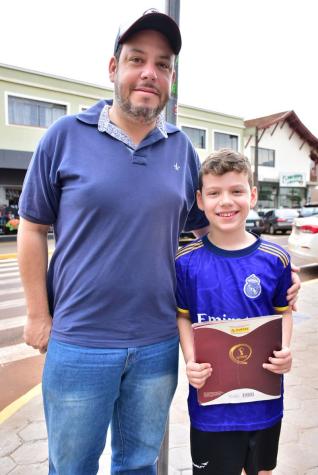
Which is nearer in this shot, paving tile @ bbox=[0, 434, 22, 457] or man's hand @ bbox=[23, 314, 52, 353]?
man's hand @ bbox=[23, 314, 52, 353]

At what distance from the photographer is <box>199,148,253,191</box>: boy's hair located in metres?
1.59

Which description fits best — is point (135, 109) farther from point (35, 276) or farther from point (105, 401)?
point (105, 401)

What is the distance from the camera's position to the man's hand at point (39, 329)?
1538 millimetres

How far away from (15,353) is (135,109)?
3.63 meters

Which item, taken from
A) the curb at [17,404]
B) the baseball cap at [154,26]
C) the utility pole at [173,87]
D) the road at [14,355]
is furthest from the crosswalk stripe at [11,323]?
the baseball cap at [154,26]

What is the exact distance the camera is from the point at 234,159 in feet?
5.30

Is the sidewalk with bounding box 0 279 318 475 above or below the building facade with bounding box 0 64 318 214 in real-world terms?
below

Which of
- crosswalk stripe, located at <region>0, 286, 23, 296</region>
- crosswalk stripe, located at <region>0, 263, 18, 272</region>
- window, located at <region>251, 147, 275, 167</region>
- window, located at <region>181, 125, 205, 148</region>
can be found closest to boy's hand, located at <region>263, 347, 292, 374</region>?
crosswalk stripe, located at <region>0, 286, 23, 296</region>

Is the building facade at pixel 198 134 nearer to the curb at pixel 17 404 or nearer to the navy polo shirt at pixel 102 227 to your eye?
the curb at pixel 17 404

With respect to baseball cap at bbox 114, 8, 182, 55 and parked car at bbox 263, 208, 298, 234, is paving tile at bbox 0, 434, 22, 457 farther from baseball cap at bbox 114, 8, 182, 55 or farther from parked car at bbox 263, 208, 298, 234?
parked car at bbox 263, 208, 298, 234

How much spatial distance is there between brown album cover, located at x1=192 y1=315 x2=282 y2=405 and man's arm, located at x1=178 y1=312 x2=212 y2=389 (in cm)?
3

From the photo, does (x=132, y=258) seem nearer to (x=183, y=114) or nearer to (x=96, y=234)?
(x=96, y=234)

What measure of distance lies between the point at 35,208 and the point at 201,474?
127cm

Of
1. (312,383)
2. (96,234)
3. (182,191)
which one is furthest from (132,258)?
(312,383)
